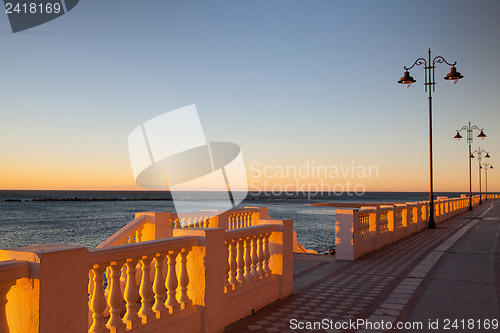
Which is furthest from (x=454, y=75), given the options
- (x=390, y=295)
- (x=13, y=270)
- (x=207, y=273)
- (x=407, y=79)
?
(x=13, y=270)

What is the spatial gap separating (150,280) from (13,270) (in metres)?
1.91

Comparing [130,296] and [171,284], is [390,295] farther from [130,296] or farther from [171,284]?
[130,296]

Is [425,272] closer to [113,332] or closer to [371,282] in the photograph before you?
[371,282]

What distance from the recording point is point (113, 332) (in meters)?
4.09

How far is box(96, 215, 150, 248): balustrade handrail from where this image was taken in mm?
8594

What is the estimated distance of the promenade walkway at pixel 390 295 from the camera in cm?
594

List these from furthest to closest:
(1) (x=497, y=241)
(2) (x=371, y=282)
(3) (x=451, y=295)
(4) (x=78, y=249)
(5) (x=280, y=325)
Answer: (1) (x=497, y=241)
(2) (x=371, y=282)
(3) (x=451, y=295)
(5) (x=280, y=325)
(4) (x=78, y=249)

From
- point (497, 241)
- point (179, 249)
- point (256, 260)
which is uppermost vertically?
point (179, 249)

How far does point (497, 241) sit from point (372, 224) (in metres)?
6.19

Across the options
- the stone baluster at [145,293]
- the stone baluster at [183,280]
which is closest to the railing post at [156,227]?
the stone baluster at [183,280]

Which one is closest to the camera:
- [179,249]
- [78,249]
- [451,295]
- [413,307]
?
[78,249]

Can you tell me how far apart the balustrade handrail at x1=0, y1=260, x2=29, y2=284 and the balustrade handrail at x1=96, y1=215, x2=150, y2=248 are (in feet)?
17.7

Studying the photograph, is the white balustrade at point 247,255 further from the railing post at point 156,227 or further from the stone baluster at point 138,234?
the stone baluster at point 138,234

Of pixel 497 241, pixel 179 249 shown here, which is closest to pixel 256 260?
pixel 179 249
